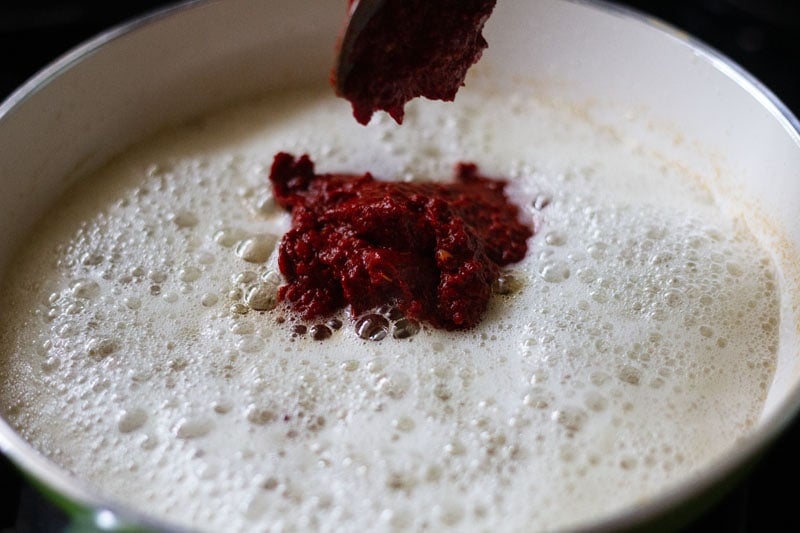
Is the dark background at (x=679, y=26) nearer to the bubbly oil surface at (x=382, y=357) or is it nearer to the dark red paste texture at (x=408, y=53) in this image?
the bubbly oil surface at (x=382, y=357)

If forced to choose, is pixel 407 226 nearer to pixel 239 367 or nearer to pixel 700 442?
pixel 239 367

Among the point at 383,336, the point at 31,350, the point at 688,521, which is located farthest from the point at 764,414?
the point at 31,350

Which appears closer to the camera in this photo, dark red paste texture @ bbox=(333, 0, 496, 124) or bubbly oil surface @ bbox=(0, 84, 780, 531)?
bubbly oil surface @ bbox=(0, 84, 780, 531)

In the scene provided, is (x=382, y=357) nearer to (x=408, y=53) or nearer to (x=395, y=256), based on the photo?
(x=395, y=256)

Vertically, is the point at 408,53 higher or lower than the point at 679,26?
higher

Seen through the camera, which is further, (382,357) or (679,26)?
(679,26)

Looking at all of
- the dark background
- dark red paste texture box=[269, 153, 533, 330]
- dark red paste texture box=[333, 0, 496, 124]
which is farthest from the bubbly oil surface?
the dark background

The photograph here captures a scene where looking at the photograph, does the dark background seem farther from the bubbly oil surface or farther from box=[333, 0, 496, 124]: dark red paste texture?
box=[333, 0, 496, 124]: dark red paste texture

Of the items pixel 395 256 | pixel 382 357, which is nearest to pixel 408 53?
pixel 395 256
